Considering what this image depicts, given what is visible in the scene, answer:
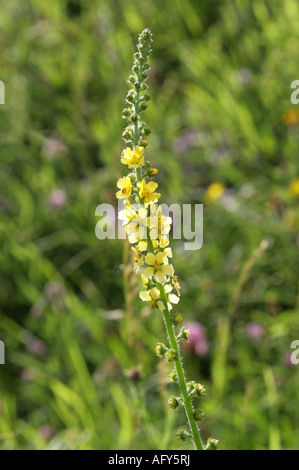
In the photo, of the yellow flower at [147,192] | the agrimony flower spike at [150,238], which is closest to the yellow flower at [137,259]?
the agrimony flower spike at [150,238]

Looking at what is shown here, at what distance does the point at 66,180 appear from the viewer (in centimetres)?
434

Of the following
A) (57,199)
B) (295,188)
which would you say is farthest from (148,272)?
(57,199)

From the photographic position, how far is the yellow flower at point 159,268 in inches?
50.5

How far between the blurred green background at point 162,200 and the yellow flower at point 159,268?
2.81 feet

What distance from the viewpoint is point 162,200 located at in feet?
12.6

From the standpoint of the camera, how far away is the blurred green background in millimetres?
2795

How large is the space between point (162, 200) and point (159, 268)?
8.38 ft

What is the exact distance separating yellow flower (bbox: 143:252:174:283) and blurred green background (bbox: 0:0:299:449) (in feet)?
2.81

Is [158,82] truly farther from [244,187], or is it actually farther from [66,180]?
[244,187]

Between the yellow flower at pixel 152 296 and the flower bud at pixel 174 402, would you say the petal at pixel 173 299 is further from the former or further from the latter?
the flower bud at pixel 174 402

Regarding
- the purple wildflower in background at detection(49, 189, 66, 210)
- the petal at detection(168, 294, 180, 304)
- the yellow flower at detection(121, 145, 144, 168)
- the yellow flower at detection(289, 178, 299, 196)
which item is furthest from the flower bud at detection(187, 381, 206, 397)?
the purple wildflower in background at detection(49, 189, 66, 210)

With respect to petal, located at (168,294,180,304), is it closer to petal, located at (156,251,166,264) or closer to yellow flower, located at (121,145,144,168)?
petal, located at (156,251,166,264)
